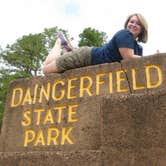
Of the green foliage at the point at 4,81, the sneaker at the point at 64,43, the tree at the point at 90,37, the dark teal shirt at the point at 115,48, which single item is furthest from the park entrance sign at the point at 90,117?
the green foliage at the point at 4,81

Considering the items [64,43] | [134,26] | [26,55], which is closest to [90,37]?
[26,55]

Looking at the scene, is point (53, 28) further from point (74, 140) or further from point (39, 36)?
point (74, 140)

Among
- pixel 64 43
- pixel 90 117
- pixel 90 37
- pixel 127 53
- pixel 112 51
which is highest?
pixel 90 37

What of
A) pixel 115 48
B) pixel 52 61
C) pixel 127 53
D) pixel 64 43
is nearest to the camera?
pixel 127 53

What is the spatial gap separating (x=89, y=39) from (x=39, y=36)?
5033 mm

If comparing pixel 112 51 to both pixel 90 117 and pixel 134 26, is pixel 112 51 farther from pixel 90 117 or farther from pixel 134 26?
pixel 90 117

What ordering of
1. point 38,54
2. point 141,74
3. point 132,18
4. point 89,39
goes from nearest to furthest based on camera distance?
point 141,74 < point 132,18 < point 89,39 < point 38,54

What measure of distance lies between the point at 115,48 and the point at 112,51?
0.06 metres

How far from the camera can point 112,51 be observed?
4.40 m

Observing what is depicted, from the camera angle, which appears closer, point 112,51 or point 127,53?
point 127,53

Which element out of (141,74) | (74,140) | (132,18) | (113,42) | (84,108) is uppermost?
(132,18)

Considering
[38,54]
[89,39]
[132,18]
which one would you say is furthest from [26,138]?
[38,54]

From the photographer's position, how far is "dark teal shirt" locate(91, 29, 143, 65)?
4207 millimetres

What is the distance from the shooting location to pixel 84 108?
409cm
